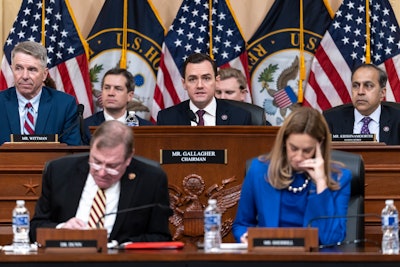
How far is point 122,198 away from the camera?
228 inches

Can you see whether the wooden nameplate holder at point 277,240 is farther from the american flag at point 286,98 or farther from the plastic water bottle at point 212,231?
the american flag at point 286,98

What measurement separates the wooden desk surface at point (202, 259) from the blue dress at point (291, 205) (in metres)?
0.58

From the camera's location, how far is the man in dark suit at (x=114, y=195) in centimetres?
572

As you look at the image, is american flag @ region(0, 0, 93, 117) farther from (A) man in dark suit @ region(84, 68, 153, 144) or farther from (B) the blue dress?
(B) the blue dress

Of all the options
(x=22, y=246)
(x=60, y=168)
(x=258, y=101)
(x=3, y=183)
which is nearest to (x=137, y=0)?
(x=258, y=101)

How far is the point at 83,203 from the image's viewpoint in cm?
582

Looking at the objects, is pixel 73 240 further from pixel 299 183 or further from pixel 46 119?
pixel 46 119

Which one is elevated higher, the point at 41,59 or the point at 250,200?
the point at 41,59

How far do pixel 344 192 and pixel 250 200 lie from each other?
0.51 metres

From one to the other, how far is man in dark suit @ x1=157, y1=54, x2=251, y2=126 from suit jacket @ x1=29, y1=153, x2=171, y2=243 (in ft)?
6.92

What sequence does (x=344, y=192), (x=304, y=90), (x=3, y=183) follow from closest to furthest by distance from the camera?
(x=344, y=192) → (x=3, y=183) → (x=304, y=90)

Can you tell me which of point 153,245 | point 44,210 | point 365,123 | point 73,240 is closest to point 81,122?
point 44,210

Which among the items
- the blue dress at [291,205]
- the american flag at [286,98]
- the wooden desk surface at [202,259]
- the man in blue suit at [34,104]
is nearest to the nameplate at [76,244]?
the wooden desk surface at [202,259]
